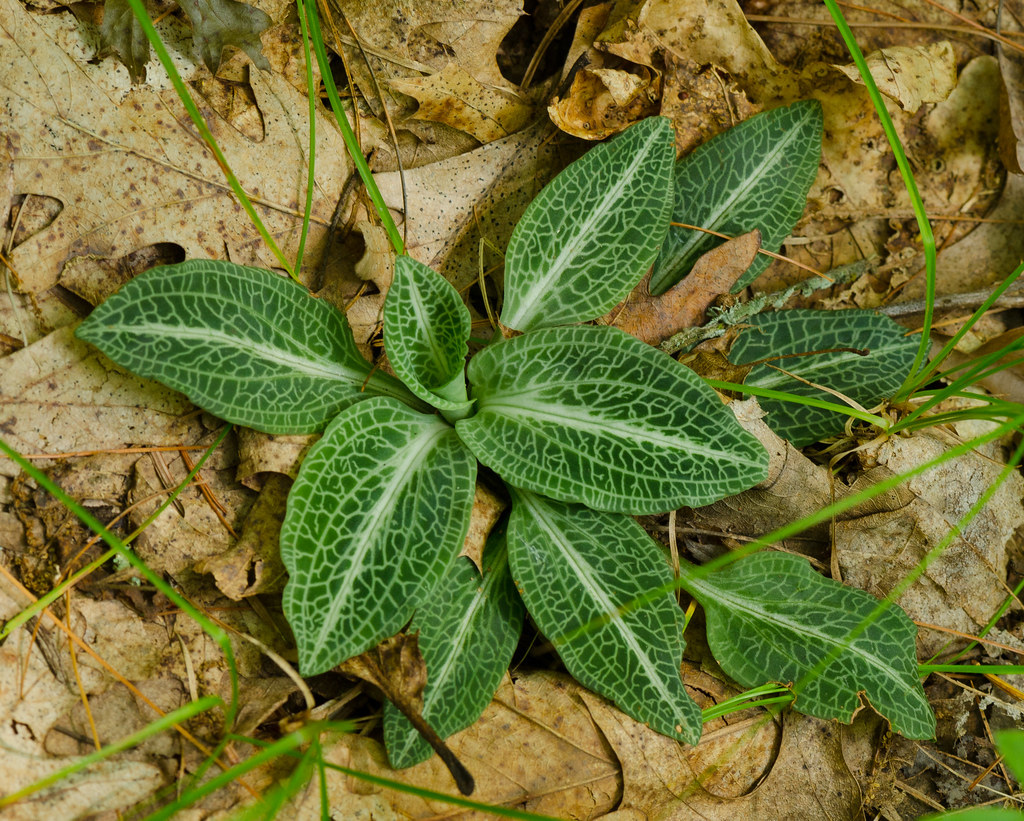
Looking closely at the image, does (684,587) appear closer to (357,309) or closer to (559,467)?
(559,467)

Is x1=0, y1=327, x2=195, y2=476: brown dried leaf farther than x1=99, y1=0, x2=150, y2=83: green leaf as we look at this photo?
No

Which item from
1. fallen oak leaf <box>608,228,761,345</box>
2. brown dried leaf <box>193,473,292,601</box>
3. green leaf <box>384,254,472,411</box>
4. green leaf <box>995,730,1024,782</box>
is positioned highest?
green leaf <box>384,254,472,411</box>

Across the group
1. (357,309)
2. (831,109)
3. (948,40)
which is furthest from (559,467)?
(948,40)

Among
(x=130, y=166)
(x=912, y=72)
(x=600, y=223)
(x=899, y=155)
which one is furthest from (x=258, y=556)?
(x=912, y=72)

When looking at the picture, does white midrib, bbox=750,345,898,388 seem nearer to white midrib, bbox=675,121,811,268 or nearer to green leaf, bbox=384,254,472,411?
white midrib, bbox=675,121,811,268

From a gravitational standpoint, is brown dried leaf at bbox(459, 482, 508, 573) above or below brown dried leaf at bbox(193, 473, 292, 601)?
below

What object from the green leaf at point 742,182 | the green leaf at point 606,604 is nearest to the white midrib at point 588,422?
the green leaf at point 606,604

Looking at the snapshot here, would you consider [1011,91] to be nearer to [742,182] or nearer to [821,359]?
[742,182]

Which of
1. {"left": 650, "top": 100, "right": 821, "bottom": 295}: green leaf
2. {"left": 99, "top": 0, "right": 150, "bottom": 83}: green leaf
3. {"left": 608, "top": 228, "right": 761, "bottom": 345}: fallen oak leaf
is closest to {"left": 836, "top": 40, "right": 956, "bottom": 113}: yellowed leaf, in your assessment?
{"left": 650, "top": 100, "right": 821, "bottom": 295}: green leaf

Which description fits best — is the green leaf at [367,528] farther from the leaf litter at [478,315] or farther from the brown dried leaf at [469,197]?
the brown dried leaf at [469,197]
